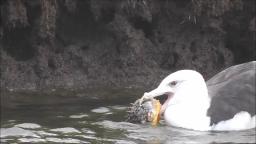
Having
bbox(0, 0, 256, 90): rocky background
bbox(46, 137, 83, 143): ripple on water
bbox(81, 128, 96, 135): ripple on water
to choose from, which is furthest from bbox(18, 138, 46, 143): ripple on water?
bbox(0, 0, 256, 90): rocky background

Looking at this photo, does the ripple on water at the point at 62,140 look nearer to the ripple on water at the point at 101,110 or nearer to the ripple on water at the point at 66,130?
the ripple on water at the point at 66,130

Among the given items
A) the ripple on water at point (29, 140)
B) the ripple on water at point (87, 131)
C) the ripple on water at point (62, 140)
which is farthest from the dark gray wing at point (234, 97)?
the ripple on water at point (29, 140)

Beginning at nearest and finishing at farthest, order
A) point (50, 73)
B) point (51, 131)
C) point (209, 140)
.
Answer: point (209, 140) → point (51, 131) → point (50, 73)

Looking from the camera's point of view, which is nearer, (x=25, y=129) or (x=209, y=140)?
(x=209, y=140)

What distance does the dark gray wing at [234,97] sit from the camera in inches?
365

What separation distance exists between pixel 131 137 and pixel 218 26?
443cm

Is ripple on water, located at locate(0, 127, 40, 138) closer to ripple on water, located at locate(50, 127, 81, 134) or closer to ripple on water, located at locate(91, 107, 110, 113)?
ripple on water, located at locate(50, 127, 81, 134)

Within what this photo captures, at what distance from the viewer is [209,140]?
8.84m

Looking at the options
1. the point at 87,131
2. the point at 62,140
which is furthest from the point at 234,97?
the point at 62,140

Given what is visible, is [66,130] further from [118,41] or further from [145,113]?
[118,41]

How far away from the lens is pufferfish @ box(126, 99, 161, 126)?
991 centimetres

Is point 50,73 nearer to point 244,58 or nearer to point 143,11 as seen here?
point 143,11

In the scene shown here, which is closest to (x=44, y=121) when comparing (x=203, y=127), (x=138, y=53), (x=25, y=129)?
(x=25, y=129)

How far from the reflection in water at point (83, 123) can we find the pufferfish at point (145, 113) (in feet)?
0.33
